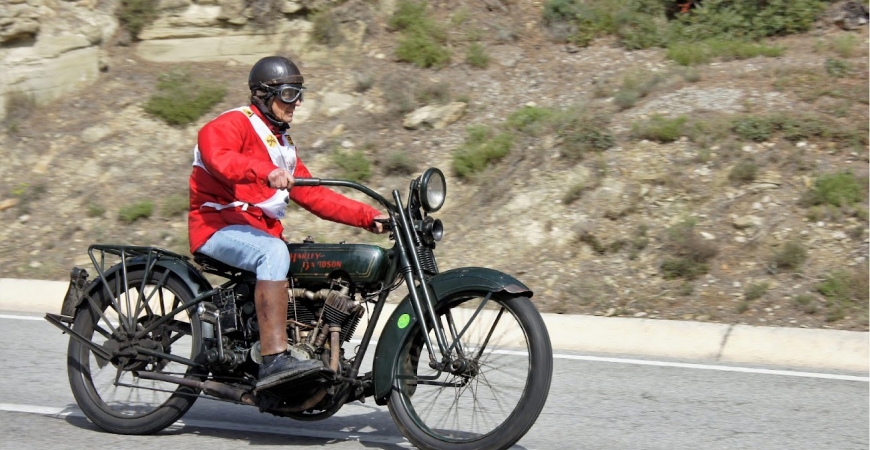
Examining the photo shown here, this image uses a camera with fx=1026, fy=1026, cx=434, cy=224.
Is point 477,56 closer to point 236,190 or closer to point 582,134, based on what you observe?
point 582,134

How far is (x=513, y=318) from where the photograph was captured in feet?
16.1

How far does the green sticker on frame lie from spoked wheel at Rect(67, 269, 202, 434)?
1146 millimetres

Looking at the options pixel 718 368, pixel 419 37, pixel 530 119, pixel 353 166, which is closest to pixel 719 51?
pixel 530 119

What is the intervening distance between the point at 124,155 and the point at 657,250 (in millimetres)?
6970

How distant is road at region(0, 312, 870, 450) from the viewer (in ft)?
18.0

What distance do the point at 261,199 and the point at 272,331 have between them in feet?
2.45

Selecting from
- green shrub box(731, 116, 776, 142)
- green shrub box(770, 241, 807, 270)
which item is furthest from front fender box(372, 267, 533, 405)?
green shrub box(731, 116, 776, 142)

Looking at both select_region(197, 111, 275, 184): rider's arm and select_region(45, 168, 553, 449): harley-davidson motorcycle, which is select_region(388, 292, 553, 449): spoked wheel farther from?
select_region(197, 111, 275, 184): rider's arm

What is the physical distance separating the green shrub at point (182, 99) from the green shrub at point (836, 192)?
25.1ft

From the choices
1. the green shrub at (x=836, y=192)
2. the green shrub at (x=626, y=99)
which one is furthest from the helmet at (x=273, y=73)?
the green shrub at (x=626, y=99)

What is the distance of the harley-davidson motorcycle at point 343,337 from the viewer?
16.0 feet

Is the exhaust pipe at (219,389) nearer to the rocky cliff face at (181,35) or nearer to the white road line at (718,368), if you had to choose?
the white road line at (718,368)

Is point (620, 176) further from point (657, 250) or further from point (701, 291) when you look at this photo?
point (701, 291)

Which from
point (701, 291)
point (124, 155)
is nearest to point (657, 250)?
point (701, 291)
